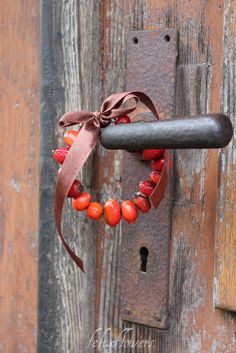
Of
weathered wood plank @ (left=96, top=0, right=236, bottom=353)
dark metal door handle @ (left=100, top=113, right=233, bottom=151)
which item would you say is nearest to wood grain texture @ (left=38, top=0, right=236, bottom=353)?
weathered wood plank @ (left=96, top=0, right=236, bottom=353)

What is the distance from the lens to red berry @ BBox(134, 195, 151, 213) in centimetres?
67

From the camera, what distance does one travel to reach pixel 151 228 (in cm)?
71

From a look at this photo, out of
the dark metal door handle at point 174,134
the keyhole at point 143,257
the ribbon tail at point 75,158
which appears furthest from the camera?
the keyhole at point 143,257

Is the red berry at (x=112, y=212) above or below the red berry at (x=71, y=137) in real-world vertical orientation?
below

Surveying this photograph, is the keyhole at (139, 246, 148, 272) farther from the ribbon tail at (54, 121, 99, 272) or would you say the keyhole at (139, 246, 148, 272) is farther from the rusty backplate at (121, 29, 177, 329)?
the ribbon tail at (54, 121, 99, 272)

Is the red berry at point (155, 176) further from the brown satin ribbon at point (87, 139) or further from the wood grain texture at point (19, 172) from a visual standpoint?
the wood grain texture at point (19, 172)

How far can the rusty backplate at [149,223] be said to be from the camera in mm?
683

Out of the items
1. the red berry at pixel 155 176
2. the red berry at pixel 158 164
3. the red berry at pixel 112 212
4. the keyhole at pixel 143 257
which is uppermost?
the red berry at pixel 158 164

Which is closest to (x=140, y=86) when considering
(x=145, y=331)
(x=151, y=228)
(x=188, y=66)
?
(x=188, y=66)

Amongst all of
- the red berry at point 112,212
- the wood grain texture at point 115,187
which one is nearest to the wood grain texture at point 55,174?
the wood grain texture at point 115,187

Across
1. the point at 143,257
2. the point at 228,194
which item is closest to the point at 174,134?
the point at 228,194

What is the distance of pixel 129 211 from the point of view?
0.65 m

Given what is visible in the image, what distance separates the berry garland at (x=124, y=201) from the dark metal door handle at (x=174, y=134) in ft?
0.23

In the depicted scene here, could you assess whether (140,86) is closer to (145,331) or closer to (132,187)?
(132,187)
